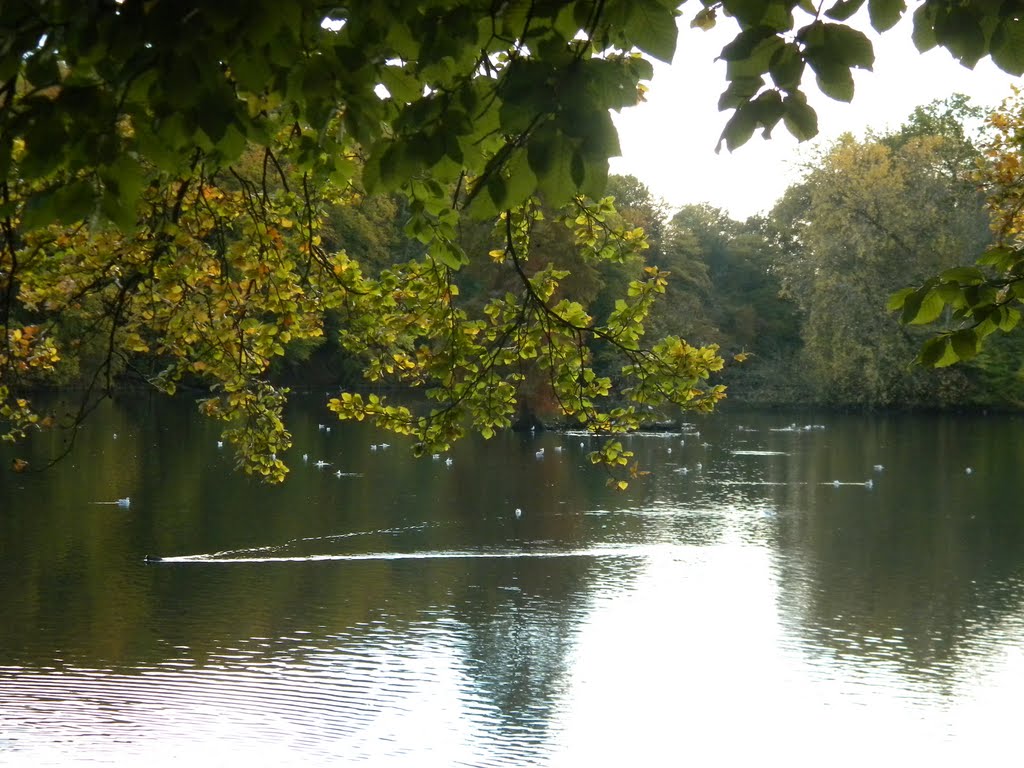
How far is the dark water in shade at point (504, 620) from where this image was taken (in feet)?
39.0

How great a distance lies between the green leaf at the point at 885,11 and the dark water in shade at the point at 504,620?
8.78 meters

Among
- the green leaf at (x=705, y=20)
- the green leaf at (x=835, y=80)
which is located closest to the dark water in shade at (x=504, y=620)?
the green leaf at (x=705, y=20)

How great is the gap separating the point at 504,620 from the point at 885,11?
13.1 m

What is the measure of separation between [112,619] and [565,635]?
524cm

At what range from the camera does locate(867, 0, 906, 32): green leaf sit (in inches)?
138

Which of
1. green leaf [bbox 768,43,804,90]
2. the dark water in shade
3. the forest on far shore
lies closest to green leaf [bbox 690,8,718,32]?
green leaf [bbox 768,43,804,90]

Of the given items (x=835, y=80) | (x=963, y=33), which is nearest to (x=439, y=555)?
(x=963, y=33)

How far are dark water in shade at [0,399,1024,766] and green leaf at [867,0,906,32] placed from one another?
8783 mm

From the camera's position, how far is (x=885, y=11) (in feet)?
11.5

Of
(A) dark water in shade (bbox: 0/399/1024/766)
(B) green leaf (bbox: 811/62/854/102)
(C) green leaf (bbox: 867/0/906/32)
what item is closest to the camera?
(B) green leaf (bbox: 811/62/854/102)

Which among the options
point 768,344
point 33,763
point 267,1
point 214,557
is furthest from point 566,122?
point 768,344

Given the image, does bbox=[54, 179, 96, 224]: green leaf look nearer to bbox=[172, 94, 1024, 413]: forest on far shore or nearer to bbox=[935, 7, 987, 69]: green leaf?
bbox=[935, 7, 987, 69]: green leaf

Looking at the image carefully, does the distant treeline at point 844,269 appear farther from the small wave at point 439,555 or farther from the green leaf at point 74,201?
the green leaf at point 74,201

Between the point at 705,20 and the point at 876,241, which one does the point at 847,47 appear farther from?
the point at 876,241
